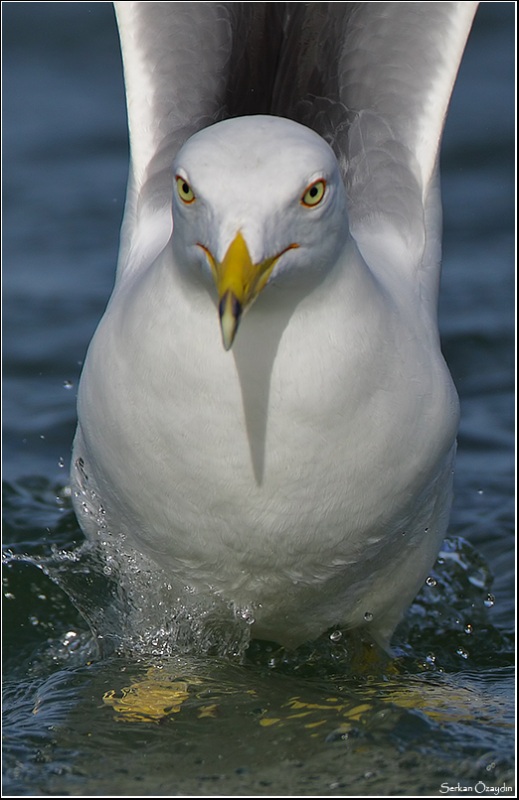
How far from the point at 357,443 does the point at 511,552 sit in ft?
8.20

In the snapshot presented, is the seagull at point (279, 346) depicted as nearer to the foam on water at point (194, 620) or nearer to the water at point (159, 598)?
the foam on water at point (194, 620)

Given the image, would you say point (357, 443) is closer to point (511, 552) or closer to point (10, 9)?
point (511, 552)

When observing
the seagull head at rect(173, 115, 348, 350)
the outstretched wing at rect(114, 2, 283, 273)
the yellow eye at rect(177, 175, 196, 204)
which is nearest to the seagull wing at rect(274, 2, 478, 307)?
the outstretched wing at rect(114, 2, 283, 273)

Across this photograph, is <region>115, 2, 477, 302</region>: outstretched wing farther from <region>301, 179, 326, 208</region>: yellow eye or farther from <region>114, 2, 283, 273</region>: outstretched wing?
<region>301, 179, 326, 208</region>: yellow eye

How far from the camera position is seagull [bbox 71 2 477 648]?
3387 mm

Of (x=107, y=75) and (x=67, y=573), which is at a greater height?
(x=107, y=75)

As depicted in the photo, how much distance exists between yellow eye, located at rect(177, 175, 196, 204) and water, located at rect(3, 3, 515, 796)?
1.29 meters

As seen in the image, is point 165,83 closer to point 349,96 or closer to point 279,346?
point 349,96

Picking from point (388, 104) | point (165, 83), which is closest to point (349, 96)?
point (388, 104)

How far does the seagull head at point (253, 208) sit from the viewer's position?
320 centimetres

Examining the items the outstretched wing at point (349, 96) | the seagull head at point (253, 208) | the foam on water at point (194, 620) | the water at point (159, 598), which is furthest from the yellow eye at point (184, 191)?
the water at point (159, 598)

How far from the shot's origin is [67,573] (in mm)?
4875

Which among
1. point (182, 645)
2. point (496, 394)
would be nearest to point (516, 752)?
point (182, 645)

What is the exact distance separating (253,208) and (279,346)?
42cm
